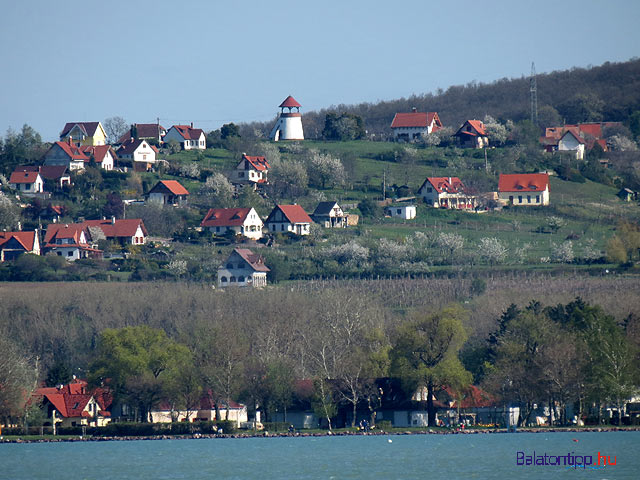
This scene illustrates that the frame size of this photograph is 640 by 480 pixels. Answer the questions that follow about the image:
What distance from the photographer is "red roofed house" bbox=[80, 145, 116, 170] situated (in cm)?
12912

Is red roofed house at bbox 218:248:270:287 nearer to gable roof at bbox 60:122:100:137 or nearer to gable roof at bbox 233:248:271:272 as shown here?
gable roof at bbox 233:248:271:272

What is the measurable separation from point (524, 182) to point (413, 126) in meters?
25.9

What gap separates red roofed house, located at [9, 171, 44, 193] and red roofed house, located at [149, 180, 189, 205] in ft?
39.0

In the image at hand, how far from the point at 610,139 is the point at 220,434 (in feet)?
320

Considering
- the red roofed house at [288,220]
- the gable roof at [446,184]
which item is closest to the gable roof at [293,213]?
the red roofed house at [288,220]

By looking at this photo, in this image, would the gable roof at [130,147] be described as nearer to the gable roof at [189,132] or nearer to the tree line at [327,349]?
the gable roof at [189,132]

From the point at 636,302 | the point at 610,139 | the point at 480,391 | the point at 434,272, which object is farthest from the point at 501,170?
the point at 480,391

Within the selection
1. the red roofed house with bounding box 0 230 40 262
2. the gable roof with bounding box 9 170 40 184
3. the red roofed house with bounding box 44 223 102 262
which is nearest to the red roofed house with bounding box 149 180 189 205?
the red roofed house with bounding box 44 223 102 262

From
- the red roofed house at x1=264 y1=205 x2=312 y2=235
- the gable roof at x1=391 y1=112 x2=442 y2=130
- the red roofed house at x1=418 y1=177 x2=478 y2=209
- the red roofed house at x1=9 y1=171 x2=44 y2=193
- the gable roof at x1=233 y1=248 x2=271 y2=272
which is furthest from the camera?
the gable roof at x1=391 y1=112 x2=442 y2=130

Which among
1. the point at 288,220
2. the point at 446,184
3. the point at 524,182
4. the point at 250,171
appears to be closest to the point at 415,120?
the point at 524,182

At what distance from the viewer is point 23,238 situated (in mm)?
111688

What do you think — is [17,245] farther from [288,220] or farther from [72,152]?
[288,220]

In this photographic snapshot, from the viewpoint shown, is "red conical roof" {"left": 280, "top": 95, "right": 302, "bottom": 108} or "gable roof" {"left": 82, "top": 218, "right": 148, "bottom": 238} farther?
"red conical roof" {"left": 280, "top": 95, "right": 302, "bottom": 108}

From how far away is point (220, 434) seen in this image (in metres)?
66.8
